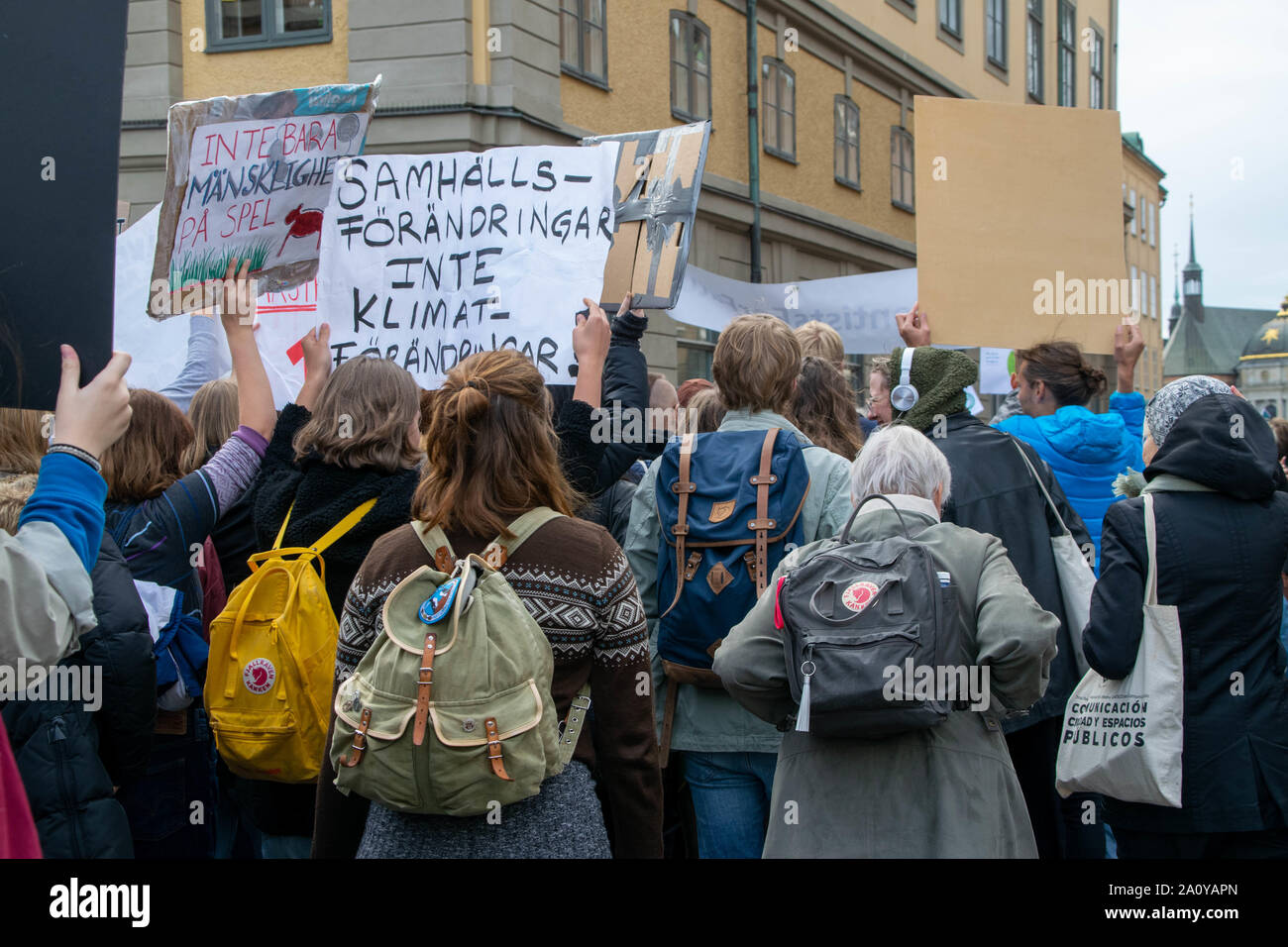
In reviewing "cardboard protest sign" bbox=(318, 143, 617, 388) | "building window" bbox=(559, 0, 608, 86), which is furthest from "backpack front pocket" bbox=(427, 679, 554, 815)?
"building window" bbox=(559, 0, 608, 86)

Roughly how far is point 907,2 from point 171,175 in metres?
20.7

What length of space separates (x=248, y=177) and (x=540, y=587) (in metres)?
2.62

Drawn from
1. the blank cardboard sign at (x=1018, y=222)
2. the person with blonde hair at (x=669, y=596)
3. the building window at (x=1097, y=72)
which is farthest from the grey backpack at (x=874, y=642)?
the building window at (x=1097, y=72)

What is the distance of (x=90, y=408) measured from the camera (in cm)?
227

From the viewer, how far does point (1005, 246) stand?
18.9 feet

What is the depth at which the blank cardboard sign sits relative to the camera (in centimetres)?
566

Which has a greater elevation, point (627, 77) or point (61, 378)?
point (627, 77)

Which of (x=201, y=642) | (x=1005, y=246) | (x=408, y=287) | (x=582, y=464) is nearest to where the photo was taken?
(x=582, y=464)

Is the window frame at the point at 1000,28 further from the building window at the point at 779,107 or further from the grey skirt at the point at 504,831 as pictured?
the grey skirt at the point at 504,831

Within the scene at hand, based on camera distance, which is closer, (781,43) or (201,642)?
(201,642)

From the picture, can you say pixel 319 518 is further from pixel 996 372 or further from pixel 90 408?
pixel 996 372

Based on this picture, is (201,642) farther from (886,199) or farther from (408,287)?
(886,199)

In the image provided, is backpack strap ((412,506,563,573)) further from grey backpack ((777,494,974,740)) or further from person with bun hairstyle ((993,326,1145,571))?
person with bun hairstyle ((993,326,1145,571))
